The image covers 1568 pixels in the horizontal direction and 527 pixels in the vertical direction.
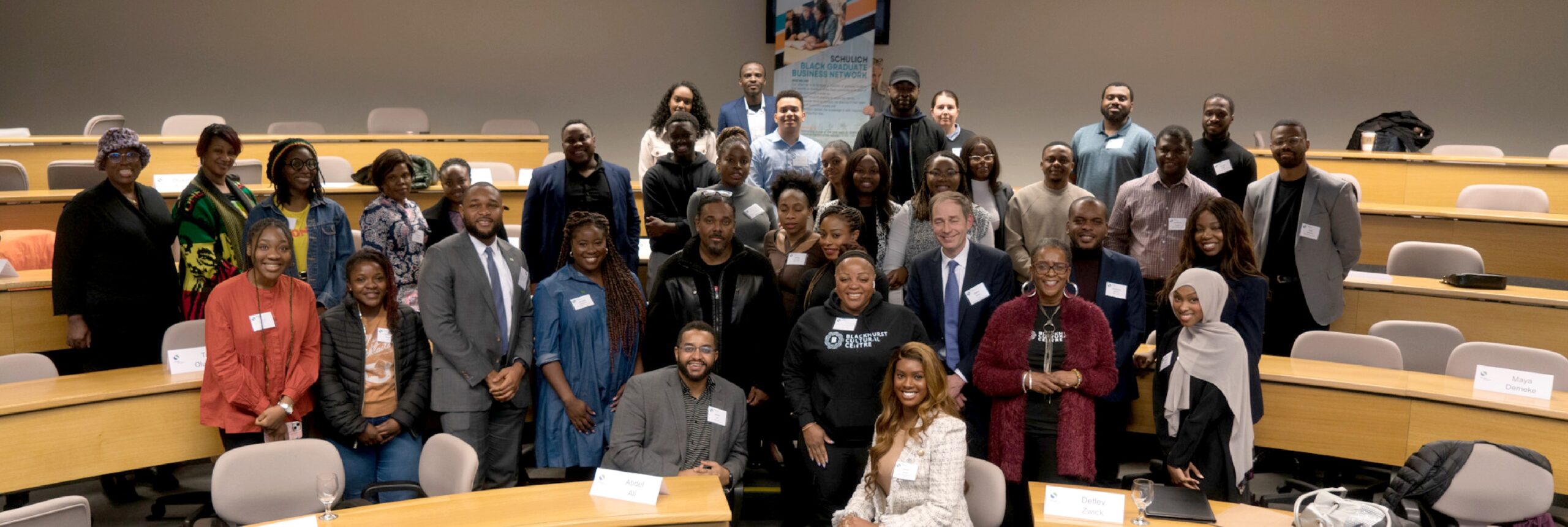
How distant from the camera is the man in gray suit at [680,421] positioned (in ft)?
12.6

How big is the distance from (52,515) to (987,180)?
387cm

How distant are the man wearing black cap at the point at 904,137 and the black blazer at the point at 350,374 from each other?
2547 millimetres

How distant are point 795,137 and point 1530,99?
8701 millimetres

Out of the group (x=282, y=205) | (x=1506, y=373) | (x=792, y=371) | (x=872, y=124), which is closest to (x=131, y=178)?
(x=282, y=205)

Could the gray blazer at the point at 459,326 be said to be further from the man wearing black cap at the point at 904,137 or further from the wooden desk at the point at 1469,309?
the wooden desk at the point at 1469,309

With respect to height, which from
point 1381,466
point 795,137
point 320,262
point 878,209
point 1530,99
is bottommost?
point 1381,466

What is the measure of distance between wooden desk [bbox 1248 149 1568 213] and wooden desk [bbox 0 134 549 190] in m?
5.89

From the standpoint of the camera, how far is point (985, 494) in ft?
11.8

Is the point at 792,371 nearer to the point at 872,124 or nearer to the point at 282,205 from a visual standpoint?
the point at 872,124

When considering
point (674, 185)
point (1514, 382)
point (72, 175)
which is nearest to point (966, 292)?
point (674, 185)

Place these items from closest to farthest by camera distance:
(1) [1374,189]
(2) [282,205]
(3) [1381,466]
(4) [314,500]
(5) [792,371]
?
(4) [314,500], (5) [792,371], (2) [282,205], (3) [1381,466], (1) [1374,189]

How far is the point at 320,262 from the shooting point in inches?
186

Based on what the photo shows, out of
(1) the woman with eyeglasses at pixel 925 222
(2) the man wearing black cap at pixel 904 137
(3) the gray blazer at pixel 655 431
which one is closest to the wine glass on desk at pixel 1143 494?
(3) the gray blazer at pixel 655 431

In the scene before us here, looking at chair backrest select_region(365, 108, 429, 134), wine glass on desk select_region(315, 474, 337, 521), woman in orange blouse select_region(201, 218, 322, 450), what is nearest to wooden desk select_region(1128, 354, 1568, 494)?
wine glass on desk select_region(315, 474, 337, 521)
